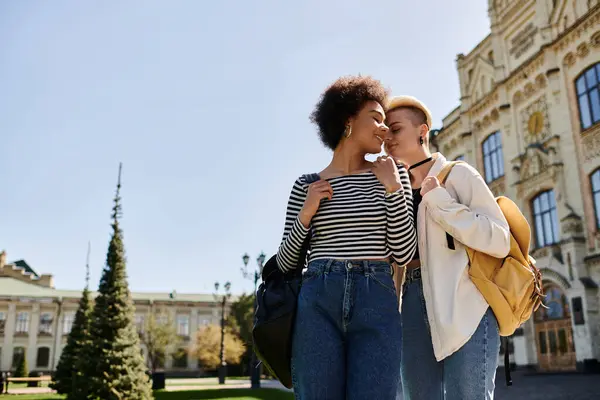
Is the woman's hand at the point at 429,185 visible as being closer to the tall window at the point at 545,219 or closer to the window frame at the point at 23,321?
the tall window at the point at 545,219

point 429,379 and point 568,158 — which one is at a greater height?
point 568,158

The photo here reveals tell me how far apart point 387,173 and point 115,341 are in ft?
43.9

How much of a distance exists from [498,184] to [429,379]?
1015 inches

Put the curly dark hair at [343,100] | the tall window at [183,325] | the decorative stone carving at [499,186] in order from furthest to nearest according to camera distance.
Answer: the tall window at [183,325], the decorative stone carving at [499,186], the curly dark hair at [343,100]

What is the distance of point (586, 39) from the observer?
851 inches

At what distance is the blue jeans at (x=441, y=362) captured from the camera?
267 cm

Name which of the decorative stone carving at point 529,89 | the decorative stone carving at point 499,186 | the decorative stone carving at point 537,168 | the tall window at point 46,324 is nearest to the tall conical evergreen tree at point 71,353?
the decorative stone carving at point 537,168

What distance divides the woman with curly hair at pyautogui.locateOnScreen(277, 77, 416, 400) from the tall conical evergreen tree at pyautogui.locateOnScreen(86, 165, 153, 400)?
1256 cm

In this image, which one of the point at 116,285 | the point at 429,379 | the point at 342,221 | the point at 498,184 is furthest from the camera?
the point at 498,184

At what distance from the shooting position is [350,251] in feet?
8.47

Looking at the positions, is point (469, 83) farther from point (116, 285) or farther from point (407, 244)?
point (407, 244)

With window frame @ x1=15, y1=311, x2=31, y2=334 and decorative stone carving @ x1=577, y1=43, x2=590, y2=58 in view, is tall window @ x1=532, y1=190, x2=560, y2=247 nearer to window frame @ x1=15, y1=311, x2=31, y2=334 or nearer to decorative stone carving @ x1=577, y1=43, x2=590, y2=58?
decorative stone carving @ x1=577, y1=43, x2=590, y2=58

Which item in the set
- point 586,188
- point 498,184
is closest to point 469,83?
point 498,184

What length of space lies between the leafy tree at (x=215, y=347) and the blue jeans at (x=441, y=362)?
53811mm
